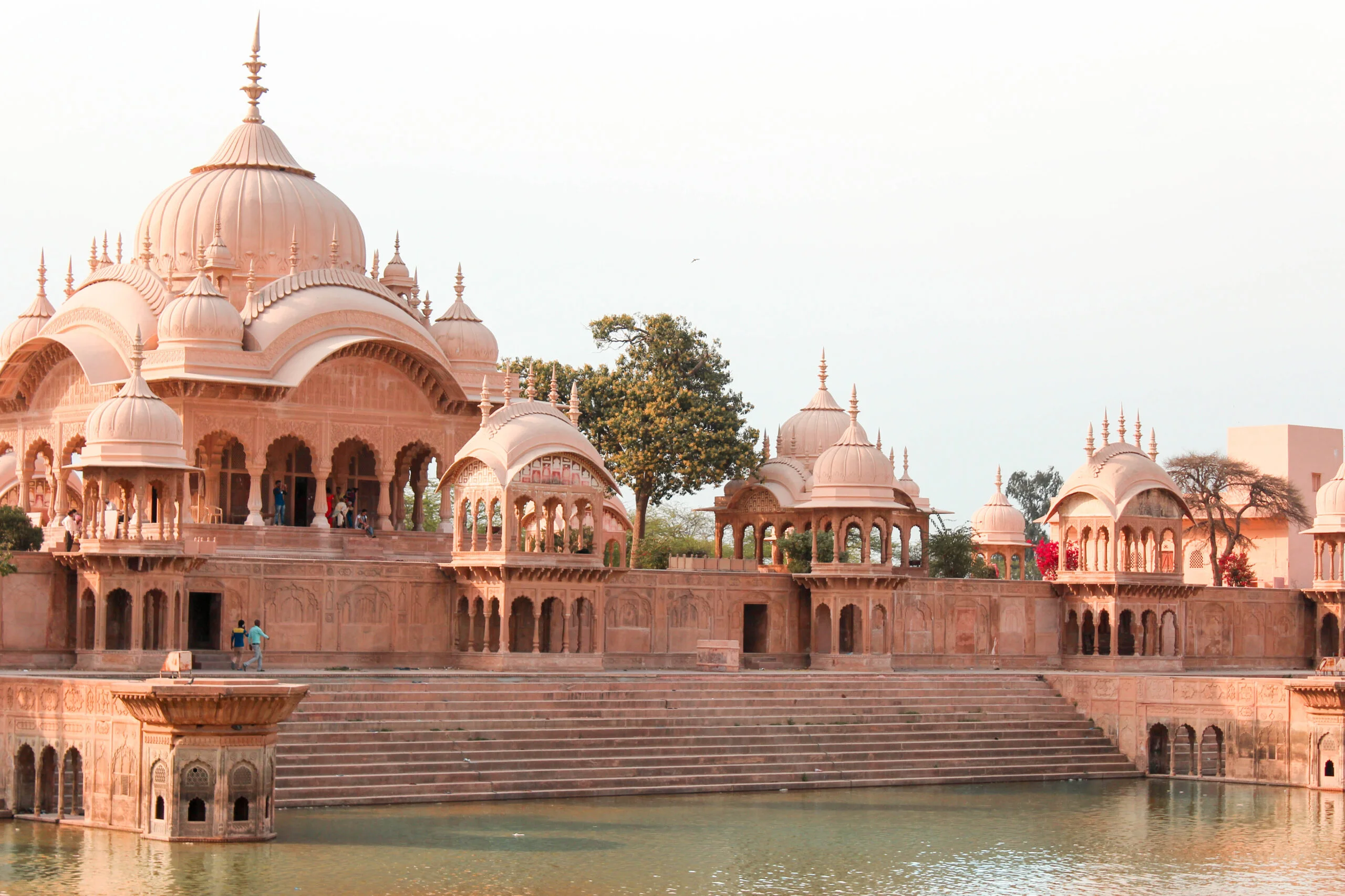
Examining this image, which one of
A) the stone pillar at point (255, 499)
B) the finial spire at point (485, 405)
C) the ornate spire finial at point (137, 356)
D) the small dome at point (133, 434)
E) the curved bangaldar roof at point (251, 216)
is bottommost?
the stone pillar at point (255, 499)

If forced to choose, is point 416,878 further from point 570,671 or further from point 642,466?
point 642,466

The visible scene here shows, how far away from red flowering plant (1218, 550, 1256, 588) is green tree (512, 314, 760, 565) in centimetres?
1244

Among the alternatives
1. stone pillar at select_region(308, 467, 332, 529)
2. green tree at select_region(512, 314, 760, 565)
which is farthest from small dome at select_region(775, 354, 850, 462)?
stone pillar at select_region(308, 467, 332, 529)

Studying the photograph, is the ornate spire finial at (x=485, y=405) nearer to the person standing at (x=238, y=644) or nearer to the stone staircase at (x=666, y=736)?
the stone staircase at (x=666, y=736)

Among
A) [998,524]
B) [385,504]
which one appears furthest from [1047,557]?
[385,504]

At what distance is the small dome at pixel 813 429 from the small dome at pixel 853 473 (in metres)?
3.52

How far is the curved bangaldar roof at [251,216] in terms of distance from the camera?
124 feet

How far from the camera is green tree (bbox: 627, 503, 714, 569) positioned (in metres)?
46.6

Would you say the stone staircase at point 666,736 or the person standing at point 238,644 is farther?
the person standing at point 238,644

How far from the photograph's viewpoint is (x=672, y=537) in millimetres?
67375

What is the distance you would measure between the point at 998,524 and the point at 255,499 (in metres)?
20.2

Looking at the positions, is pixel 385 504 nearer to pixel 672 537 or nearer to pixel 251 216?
pixel 251 216

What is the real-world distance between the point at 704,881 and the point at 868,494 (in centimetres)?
1669

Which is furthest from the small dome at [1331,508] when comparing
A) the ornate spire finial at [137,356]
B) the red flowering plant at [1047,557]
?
the ornate spire finial at [137,356]
